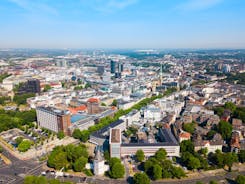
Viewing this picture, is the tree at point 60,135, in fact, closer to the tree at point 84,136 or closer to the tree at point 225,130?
the tree at point 84,136

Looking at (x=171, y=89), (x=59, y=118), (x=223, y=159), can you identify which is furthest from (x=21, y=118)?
(x=171, y=89)

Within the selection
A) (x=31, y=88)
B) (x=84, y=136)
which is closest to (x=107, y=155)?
(x=84, y=136)

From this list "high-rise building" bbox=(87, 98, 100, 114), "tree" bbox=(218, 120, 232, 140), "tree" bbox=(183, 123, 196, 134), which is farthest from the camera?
"high-rise building" bbox=(87, 98, 100, 114)

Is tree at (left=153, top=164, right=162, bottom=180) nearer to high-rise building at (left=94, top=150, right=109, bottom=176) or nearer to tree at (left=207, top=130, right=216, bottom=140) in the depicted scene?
high-rise building at (left=94, top=150, right=109, bottom=176)

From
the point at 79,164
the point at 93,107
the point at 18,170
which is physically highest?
the point at 93,107

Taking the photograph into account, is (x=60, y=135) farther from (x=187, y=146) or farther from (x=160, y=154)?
(x=187, y=146)

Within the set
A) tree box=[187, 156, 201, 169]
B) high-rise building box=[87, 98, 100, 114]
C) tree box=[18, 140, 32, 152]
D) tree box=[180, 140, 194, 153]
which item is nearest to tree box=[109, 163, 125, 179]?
tree box=[187, 156, 201, 169]

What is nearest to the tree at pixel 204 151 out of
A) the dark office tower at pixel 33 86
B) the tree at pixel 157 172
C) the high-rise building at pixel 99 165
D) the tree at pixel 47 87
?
the tree at pixel 157 172
